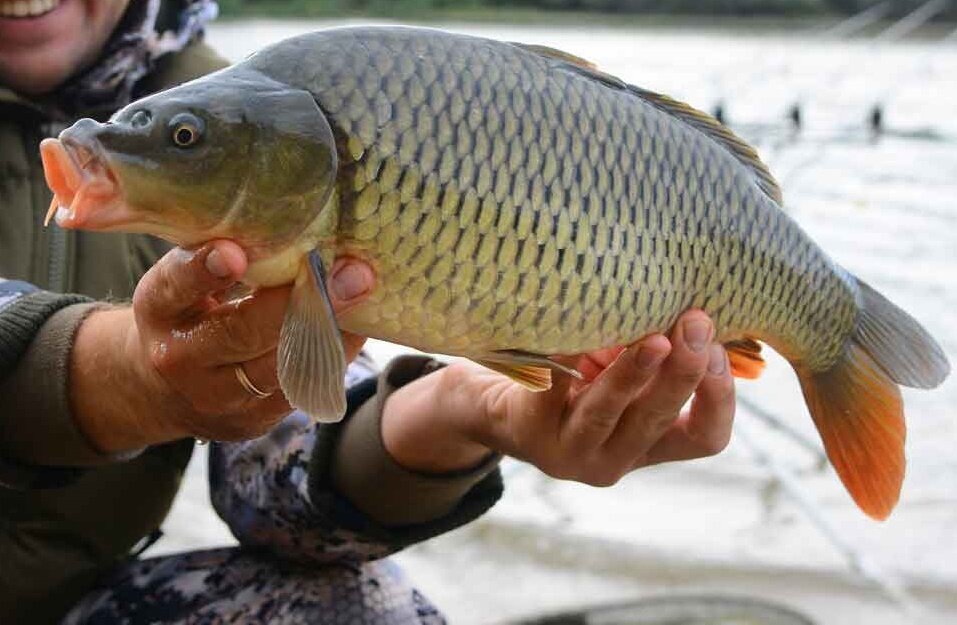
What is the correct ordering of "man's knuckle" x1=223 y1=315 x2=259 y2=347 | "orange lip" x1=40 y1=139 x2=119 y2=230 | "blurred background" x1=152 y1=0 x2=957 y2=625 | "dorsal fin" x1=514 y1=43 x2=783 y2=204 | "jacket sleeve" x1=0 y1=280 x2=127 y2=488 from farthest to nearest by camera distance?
1. "blurred background" x1=152 y1=0 x2=957 y2=625
2. "jacket sleeve" x1=0 y1=280 x2=127 y2=488
3. "dorsal fin" x1=514 y1=43 x2=783 y2=204
4. "man's knuckle" x1=223 y1=315 x2=259 y2=347
5. "orange lip" x1=40 y1=139 x2=119 y2=230

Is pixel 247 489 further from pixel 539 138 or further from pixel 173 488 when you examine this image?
pixel 539 138

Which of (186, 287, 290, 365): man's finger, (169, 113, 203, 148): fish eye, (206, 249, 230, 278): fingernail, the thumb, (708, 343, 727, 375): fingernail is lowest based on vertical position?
(708, 343, 727, 375): fingernail

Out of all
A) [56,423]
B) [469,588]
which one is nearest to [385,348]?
[469,588]

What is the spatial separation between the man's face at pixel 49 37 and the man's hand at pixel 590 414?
0.62 m

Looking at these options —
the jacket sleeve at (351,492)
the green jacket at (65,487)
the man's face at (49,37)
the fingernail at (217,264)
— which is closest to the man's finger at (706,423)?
Result: the jacket sleeve at (351,492)

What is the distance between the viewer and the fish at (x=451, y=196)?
93 centimetres

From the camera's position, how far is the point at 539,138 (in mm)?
1044

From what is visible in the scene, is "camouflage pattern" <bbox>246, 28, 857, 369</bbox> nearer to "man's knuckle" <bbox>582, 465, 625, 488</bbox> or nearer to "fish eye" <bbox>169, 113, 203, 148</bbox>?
"fish eye" <bbox>169, 113, 203, 148</bbox>

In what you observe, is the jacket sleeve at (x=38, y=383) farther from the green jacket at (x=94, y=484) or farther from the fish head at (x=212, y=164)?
the fish head at (x=212, y=164)

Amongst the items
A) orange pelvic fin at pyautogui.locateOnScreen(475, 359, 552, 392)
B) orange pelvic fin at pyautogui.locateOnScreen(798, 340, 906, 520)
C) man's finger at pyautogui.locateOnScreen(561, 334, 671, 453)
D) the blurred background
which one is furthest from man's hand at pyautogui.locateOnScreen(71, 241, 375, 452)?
the blurred background

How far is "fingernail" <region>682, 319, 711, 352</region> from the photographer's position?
44.1 inches

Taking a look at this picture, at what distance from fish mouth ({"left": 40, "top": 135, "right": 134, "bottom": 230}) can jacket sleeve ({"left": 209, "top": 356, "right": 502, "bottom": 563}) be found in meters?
0.65

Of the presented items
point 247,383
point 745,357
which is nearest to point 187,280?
point 247,383

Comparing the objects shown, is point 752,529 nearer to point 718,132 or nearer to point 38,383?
point 718,132
